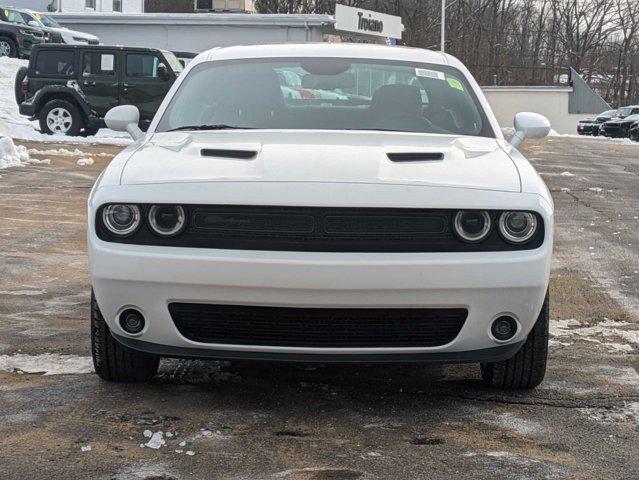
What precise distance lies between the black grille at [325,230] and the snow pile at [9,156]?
11.8 m

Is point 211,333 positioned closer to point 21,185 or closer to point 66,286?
point 66,286

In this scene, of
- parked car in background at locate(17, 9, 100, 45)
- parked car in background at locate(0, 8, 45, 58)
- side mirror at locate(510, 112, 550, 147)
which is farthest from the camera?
parked car in background at locate(0, 8, 45, 58)

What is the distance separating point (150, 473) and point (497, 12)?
70167mm

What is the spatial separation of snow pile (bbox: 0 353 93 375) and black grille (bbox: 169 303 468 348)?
99cm

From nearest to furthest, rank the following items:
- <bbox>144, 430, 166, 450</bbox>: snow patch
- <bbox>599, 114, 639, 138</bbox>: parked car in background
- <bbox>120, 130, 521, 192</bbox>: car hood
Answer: <bbox>144, 430, 166, 450</bbox>: snow patch < <bbox>120, 130, 521, 192</bbox>: car hood < <bbox>599, 114, 639, 138</bbox>: parked car in background

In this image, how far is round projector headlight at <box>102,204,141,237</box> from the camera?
371cm

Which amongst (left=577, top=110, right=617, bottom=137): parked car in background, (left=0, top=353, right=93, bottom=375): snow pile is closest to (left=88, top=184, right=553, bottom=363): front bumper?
(left=0, top=353, right=93, bottom=375): snow pile

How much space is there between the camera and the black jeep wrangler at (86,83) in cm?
2070

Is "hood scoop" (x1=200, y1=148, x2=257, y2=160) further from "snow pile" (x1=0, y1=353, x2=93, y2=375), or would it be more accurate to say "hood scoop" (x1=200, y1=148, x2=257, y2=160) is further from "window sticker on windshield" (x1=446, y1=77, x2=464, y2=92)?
"window sticker on windshield" (x1=446, y1=77, x2=464, y2=92)

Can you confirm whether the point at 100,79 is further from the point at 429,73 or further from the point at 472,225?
the point at 472,225

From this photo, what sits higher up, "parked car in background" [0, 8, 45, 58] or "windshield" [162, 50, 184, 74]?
"parked car in background" [0, 8, 45, 58]

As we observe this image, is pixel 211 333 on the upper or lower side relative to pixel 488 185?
lower

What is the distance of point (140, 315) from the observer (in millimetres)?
3742

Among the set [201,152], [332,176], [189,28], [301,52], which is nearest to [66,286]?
[301,52]
